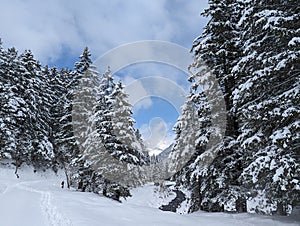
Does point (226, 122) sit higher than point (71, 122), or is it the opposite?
point (71, 122)

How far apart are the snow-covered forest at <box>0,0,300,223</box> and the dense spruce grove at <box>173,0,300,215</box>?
4cm

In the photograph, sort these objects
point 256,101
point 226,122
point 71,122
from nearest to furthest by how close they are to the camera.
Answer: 1. point 256,101
2. point 226,122
3. point 71,122

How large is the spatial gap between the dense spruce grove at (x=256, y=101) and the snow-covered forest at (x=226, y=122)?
0.04m

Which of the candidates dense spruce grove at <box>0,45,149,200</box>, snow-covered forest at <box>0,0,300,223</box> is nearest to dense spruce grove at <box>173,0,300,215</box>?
snow-covered forest at <box>0,0,300,223</box>

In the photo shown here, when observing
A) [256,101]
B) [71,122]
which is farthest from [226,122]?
[71,122]

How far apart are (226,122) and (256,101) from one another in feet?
9.90

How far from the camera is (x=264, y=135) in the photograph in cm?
874

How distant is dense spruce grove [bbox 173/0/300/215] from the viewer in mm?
7548

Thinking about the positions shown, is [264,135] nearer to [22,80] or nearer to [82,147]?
[82,147]

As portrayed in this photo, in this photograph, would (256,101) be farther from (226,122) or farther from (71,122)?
(71,122)

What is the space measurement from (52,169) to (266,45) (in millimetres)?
32740

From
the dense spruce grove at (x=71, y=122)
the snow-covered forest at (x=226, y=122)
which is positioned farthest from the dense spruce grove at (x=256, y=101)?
the dense spruce grove at (x=71, y=122)

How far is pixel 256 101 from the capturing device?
943 cm

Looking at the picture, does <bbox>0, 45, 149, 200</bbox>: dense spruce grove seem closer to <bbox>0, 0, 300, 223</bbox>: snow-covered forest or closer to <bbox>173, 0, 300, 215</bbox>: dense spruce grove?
<bbox>0, 0, 300, 223</bbox>: snow-covered forest
